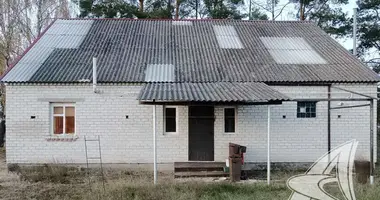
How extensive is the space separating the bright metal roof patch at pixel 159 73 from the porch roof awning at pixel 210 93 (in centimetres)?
38

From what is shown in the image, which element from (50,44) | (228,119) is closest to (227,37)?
(228,119)

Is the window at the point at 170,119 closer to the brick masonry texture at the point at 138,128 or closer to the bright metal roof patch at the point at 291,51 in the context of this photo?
the brick masonry texture at the point at 138,128

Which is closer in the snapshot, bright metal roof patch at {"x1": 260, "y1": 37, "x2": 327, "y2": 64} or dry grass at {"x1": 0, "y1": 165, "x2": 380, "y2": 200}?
dry grass at {"x1": 0, "y1": 165, "x2": 380, "y2": 200}

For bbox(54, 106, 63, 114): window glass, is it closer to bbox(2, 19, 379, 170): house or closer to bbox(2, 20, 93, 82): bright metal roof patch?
bbox(2, 19, 379, 170): house

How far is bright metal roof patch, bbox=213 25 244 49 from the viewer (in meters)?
13.8

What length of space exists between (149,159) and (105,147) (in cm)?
143

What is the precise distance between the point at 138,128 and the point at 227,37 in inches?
219

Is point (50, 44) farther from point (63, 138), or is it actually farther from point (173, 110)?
point (173, 110)

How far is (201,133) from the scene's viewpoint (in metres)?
11.8

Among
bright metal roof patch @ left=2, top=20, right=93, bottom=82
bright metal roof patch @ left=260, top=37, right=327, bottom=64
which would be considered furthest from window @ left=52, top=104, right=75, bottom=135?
bright metal roof patch @ left=260, top=37, right=327, bottom=64

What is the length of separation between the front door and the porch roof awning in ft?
3.61

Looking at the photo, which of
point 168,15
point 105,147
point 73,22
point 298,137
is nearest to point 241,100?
point 298,137

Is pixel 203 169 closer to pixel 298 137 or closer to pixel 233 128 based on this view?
pixel 233 128

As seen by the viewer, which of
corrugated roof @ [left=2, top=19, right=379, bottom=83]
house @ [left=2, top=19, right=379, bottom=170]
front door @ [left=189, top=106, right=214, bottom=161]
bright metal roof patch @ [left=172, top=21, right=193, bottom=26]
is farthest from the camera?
bright metal roof patch @ [left=172, top=21, right=193, bottom=26]
